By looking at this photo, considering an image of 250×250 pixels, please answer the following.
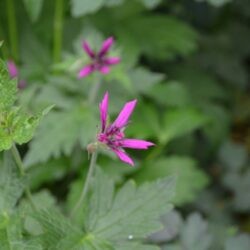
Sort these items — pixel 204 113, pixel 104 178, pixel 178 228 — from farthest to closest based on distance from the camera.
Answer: pixel 204 113, pixel 178 228, pixel 104 178

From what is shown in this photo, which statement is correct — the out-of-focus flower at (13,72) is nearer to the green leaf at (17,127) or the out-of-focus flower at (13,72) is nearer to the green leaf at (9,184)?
the green leaf at (9,184)

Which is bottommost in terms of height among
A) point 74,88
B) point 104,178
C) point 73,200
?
point 73,200

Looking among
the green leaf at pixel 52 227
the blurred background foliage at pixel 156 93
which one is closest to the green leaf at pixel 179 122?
the blurred background foliage at pixel 156 93

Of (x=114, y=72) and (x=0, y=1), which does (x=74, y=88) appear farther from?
(x=0, y=1)

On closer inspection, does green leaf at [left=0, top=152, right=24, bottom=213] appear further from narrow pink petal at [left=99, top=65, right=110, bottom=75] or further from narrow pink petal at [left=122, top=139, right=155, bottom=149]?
narrow pink petal at [left=99, top=65, right=110, bottom=75]

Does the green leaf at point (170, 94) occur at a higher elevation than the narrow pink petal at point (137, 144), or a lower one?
lower

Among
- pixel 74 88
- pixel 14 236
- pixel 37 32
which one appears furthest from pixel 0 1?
pixel 14 236

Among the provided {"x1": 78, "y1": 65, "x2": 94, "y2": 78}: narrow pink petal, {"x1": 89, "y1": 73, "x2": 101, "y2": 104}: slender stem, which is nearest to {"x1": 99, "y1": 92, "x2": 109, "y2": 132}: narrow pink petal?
{"x1": 78, "y1": 65, "x2": 94, "y2": 78}: narrow pink petal
